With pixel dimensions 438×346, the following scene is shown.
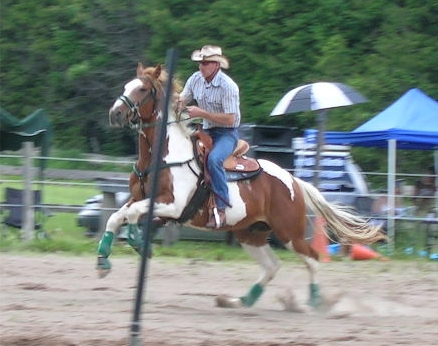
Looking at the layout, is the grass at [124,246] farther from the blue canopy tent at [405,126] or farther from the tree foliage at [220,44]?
the tree foliage at [220,44]

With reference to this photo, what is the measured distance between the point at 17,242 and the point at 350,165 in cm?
582

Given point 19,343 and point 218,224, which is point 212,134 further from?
point 19,343

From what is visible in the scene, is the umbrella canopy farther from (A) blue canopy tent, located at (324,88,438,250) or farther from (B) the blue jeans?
(B) the blue jeans

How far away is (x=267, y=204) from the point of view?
10523mm

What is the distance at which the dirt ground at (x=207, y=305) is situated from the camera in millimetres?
8031

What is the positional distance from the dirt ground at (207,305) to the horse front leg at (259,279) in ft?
0.52

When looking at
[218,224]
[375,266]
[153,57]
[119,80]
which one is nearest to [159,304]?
[218,224]

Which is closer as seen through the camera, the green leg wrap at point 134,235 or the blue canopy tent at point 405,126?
the green leg wrap at point 134,235

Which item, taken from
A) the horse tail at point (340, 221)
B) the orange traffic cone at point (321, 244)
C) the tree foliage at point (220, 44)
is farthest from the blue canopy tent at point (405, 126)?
the horse tail at point (340, 221)

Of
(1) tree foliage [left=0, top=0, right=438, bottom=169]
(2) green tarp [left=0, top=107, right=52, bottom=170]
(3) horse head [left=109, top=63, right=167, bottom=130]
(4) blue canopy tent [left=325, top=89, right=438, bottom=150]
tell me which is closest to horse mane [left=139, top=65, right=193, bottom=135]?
(3) horse head [left=109, top=63, right=167, bottom=130]

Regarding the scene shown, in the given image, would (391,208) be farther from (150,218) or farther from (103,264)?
(150,218)

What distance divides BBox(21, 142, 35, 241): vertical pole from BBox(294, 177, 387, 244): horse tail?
5434 mm

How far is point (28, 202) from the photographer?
1516cm

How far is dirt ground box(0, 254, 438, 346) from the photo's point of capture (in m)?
8.03
